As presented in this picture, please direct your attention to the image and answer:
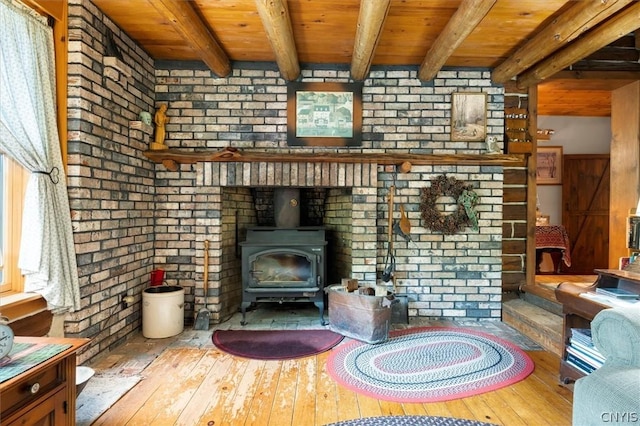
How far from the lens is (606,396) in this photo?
1.23 meters

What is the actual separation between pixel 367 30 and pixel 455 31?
0.62 meters

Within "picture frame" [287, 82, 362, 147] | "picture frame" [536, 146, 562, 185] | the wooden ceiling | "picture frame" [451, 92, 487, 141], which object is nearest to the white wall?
"picture frame" [536, 146, 562, 185]

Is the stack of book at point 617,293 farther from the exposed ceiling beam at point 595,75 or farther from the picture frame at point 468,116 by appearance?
the exposed ceiling beam at point 595,75

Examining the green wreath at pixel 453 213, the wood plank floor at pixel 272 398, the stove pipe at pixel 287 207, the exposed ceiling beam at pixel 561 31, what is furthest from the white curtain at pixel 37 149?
the exposed ceiling beam at pixel 561 31

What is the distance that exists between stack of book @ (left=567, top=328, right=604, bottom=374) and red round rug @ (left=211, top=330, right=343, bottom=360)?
1.57 metres

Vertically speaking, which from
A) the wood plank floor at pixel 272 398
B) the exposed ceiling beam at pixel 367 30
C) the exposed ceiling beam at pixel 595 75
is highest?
the exposed ceiling beam at pixel 595 75

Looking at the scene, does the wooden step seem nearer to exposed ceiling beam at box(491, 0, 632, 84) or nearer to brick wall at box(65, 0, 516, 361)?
brick wall at box(65, 0, 516, 361)

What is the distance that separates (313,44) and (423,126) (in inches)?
50.3

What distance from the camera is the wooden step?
2580mm

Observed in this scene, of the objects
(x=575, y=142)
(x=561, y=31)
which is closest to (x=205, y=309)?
(x=561, y=31)

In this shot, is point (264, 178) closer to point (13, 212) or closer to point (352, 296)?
point (352, 296)

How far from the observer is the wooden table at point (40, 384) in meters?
1.17

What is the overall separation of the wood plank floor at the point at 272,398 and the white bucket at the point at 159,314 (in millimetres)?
374

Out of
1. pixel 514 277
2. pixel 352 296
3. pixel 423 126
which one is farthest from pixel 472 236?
pixel 352 296
